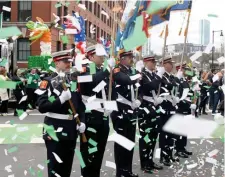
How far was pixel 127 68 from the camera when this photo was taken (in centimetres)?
541

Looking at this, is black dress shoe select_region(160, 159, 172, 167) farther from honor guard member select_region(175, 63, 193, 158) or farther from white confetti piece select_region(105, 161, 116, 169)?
white confetti piece select_region(105, 161, 116, 169)

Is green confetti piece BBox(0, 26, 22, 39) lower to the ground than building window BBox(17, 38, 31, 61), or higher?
lower

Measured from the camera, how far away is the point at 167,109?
21.8 feet

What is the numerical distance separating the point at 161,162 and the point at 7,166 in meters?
2.47

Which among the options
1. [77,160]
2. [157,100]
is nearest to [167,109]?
[157,100]

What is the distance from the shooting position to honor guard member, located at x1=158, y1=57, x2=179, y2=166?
656 centimetres

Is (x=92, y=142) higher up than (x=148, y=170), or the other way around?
(x=92, y=142)

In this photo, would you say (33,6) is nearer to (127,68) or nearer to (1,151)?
(1,151)

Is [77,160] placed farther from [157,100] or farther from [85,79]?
[85,79]

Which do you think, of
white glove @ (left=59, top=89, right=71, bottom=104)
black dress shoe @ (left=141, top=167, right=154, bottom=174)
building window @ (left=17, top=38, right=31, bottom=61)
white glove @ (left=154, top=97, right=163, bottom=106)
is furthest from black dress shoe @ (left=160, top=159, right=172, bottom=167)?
building window @ (left=17, top=38, right=31, bottom=61)

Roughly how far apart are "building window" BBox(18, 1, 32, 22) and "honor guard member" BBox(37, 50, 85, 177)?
25269 millimetres

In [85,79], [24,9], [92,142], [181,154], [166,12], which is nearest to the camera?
[85,79]

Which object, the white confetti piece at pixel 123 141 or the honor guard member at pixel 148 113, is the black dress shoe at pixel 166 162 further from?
the white confetti piece at pixel 123 141

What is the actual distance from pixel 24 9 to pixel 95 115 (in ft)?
82.8
